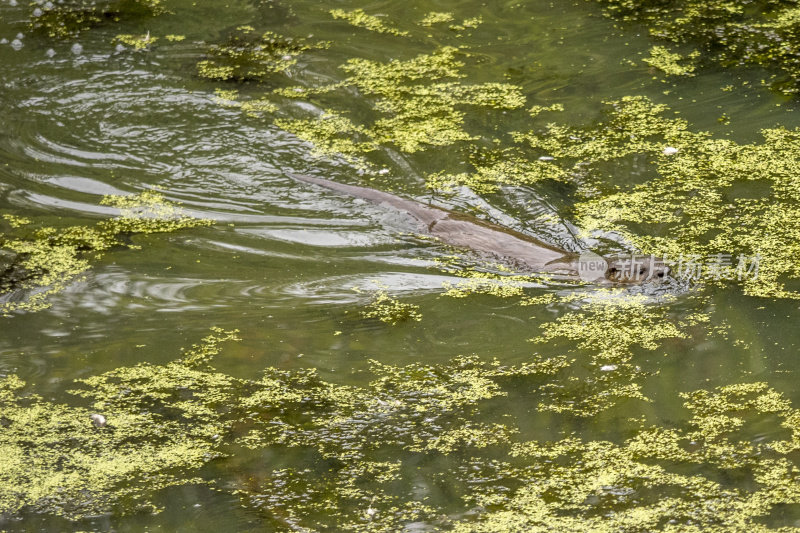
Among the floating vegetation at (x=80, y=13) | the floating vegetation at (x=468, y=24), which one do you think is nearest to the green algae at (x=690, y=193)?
the floating vegetation at (x=468, y=24)

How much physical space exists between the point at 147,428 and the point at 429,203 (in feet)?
5.56

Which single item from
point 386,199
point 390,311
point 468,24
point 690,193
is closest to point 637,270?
point 690,193

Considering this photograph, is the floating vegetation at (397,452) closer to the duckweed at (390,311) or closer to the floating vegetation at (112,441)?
the floating vegetation at (112,441)

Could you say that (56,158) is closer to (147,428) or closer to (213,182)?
(213,182)

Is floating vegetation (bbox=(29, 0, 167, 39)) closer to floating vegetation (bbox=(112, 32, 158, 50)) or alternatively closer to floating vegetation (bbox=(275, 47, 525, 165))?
floating vegetation (bbox=(112, 32, 158, 50))

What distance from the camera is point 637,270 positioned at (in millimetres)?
3219

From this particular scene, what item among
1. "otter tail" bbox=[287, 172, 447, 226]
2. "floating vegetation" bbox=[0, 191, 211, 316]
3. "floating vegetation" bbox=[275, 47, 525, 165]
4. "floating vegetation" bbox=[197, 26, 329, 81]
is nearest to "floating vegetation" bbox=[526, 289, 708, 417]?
"otter tail" bbox=[287, 172, 447, 226]

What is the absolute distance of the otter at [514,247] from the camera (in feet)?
10.6

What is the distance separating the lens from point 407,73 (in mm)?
4887

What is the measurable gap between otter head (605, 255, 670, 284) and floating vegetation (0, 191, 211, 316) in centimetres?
175

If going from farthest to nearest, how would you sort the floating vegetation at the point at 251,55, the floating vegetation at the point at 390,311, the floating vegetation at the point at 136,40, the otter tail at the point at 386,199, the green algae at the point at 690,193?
the floating vegetation at the point at 136,40 < the floating vegetation at the point at 251,55 < the otter tail at the point at 386,199 < the green algae at the point at 690,193 < the floating vegetation at the point at 390,311

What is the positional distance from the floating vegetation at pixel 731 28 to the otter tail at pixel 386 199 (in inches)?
80.0

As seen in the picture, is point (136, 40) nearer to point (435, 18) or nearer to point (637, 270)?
point (435, 18)

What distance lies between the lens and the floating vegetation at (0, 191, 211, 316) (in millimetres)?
3357
